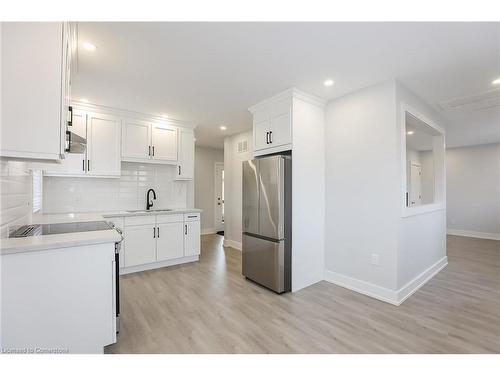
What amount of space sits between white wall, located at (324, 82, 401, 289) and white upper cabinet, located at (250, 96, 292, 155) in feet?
2.26

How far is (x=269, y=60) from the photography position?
2244 mm

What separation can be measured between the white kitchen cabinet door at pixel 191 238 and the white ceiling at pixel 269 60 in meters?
1.96

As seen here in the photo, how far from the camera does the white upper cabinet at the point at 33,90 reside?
1.26 meters

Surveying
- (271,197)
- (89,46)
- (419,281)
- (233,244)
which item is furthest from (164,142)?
(419,281)

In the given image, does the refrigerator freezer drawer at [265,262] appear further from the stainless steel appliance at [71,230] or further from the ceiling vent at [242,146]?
the ceiling vent at [242,146]

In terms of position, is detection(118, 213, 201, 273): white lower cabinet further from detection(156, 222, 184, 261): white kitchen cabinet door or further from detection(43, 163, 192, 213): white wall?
detection(43, 163, 192, 213): white wall

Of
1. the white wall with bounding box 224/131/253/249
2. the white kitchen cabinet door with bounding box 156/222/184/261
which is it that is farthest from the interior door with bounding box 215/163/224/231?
the white kitchen cabinet door with bounding box 156/222/184/261

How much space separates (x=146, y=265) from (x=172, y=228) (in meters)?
0.67

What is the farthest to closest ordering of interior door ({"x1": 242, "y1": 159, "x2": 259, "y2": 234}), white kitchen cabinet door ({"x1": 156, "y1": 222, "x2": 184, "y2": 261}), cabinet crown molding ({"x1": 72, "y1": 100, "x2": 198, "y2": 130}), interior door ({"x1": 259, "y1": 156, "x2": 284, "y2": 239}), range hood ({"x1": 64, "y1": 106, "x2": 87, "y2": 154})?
white kitchen cabinet door ({"x1": 156, "y1": 222, "x2": 184, "y2": 261}) → cabinet crown molding ({"x1": 72, "y1": 100, "x2": 198, "y2": 130}) → interior door ({"x1": 242, "y1": 159, "x2": 259, "y2": 234}) → interior door ({"x1": 259, "y1": 156, "x2": 284, "y2": 239}) → range hood ({"x1": 64, "y1": 106, "x2": 87, "y2": 154})

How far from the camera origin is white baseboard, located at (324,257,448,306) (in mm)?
2609

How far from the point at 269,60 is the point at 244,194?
5.75ft

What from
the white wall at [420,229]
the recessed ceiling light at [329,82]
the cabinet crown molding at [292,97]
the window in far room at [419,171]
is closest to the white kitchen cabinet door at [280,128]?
the cabinet crown molding at [292,97]
